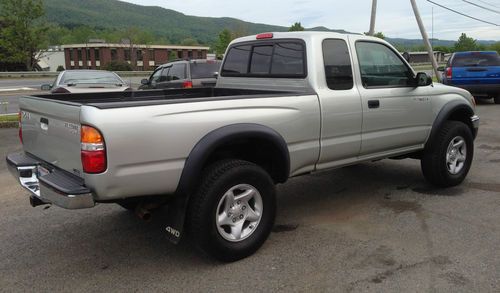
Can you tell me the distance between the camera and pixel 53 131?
367cm

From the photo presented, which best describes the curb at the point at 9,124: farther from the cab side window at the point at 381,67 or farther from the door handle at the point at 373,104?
the door handle at the point at 373,104

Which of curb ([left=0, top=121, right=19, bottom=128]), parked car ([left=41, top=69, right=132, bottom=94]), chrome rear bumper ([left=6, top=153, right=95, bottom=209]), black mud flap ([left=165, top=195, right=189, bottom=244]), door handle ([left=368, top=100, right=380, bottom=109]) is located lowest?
curb ([left=0, top=121, right=19, bottom=128])

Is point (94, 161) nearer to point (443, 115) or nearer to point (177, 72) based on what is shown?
point (443, 115)

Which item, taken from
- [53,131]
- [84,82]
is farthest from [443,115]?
[84,82]

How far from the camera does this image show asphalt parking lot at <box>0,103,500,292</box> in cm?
354

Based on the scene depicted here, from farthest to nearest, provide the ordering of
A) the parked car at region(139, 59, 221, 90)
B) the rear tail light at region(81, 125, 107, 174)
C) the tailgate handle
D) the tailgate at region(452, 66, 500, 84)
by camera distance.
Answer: the tailgate at region(452, 66, 500, 84) < the parked car at region(139, 59, 221, 90) < the tailgate handle < the rear tail light at region(81, 125, 107, 174)

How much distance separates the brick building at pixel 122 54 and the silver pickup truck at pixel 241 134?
66047 mm

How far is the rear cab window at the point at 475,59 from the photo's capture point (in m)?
14.7

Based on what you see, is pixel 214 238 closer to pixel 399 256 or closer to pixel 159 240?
pixel 159 240

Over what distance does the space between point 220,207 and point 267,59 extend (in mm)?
1913

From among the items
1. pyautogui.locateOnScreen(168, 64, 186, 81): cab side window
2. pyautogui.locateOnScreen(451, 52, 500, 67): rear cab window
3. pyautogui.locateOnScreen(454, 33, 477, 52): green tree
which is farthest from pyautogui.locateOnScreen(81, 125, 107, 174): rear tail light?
pyautogui.locateOnScreen(454, 33, 477, 52): green tree

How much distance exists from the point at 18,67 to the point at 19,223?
5192 cm

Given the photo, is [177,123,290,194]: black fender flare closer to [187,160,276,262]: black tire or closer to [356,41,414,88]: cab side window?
[187,160,276,262]: black tire

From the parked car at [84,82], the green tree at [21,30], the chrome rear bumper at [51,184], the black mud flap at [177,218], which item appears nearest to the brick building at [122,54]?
the green tree at [21,30]
